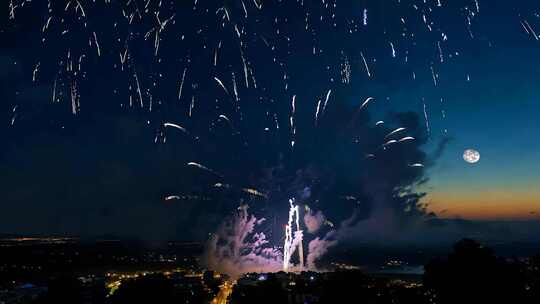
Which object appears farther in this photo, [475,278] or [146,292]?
[146,292]

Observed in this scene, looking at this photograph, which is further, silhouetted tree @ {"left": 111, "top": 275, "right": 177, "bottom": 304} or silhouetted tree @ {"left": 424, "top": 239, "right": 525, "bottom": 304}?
silhouetted tree @ {"left": 111, "top": 275, "right": 177, "bottom": 304}

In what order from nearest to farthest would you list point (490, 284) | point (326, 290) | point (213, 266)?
point (490, 284)
point (326, 290)
point (213, 266)

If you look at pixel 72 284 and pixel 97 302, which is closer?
pixel 72 284

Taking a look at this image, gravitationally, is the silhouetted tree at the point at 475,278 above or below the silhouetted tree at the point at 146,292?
above

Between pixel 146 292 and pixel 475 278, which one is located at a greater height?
pixel 475 278

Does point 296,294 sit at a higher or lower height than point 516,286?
lower

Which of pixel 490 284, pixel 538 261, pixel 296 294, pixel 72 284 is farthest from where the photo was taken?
pixel 296 294

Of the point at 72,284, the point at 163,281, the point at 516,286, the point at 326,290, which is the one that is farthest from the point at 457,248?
the point at 72,284

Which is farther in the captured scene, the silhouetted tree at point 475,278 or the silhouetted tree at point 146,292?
the silhouetted tree at point 146,292

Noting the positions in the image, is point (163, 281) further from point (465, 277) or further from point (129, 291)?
point (465, 277)

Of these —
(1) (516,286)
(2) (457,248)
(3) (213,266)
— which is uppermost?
(2) (457,248)

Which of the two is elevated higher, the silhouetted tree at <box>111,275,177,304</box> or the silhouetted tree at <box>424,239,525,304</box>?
the silhouetted tree at <box>424,239,525,304</box>
